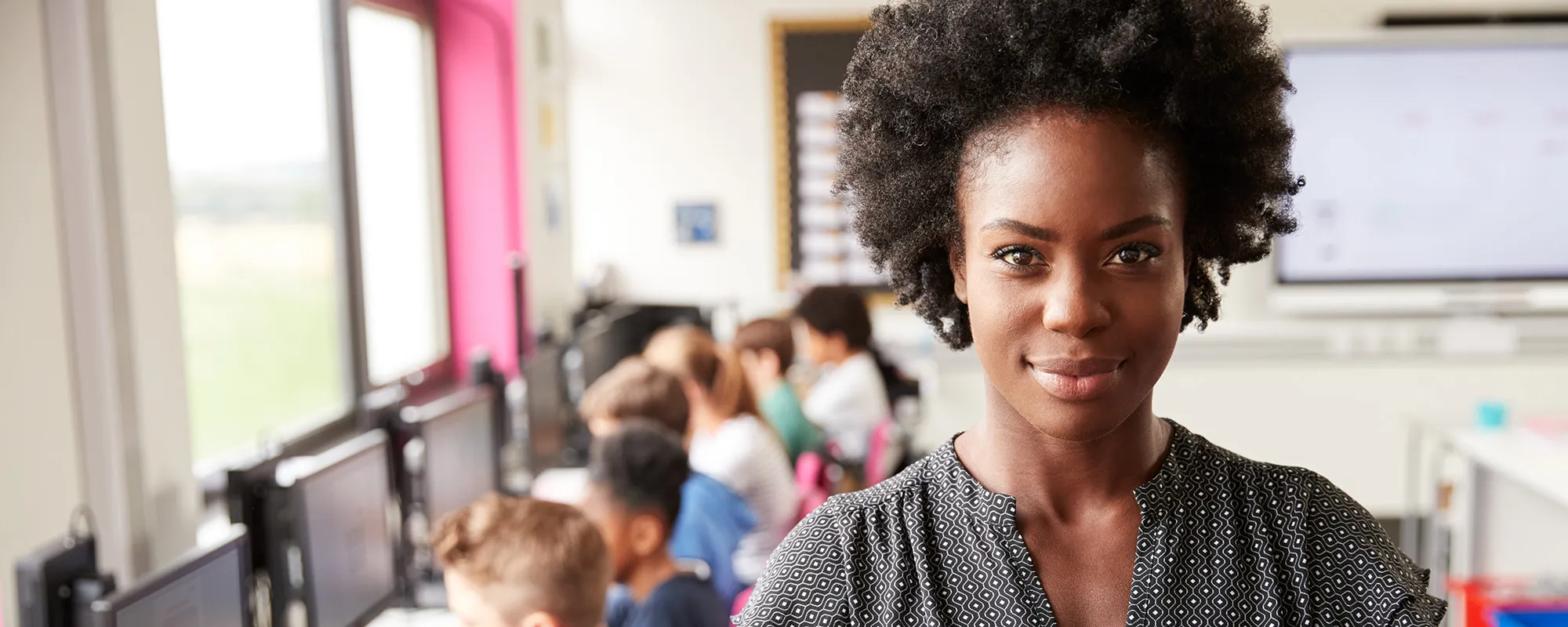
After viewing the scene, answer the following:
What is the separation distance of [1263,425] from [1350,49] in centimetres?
161

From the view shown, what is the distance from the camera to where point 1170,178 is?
891 millimetres

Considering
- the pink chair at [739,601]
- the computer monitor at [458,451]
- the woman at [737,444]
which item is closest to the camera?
the pink chair at [739,601]

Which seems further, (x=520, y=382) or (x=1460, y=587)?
(x=520, y=382)

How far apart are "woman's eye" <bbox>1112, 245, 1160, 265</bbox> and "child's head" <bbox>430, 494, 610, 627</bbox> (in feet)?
4.19

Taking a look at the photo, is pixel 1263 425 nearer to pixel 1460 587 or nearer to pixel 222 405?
pixel 1460 587

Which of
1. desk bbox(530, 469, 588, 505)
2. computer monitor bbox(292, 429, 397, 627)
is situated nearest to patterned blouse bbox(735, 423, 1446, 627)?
computer monitor bbox(292, 429, 397, 627)

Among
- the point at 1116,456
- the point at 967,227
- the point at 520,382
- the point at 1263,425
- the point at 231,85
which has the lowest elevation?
the point at 1263,425

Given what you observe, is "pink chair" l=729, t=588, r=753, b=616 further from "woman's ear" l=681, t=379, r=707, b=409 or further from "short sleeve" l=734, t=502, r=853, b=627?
"short sleeve" l=734, t=502, r=853, b=627

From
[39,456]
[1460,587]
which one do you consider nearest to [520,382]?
[39,456]

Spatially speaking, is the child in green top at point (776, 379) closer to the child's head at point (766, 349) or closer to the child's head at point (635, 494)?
the child's head at point (766, 349)

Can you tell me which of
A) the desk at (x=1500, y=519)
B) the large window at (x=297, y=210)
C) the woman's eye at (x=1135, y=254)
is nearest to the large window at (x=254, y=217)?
the large window at (x=297, y=210)

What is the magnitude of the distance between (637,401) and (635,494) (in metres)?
0.73

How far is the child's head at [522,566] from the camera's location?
1.91 m

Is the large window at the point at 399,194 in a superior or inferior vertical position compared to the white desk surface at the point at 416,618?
superior
